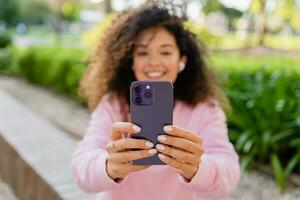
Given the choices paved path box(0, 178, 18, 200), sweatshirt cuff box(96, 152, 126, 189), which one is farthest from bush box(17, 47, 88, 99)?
sweatshirt cuff box(96, 152, 126, 189)

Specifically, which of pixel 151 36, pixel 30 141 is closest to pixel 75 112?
pixel 30 141

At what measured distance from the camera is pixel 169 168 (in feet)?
4.28

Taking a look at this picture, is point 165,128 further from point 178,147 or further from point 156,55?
point 156,55

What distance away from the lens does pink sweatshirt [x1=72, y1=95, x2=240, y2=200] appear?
117cm

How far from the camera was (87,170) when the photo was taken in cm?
123

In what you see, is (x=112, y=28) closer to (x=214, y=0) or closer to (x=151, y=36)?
(x=151, y=36)

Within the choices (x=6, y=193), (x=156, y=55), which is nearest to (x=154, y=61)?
(x=156, y=55)

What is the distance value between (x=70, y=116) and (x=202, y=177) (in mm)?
5435

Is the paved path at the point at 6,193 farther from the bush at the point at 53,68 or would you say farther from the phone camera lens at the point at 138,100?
the bush at the point at 53,68

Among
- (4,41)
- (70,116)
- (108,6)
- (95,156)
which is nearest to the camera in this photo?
(95,156)

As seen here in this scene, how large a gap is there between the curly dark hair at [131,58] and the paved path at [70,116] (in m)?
1.74

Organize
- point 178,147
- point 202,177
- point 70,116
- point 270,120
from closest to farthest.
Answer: point 178,147, point 202,177, point 270,120, point 70,116

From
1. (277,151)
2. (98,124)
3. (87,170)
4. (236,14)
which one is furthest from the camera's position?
(236,14)

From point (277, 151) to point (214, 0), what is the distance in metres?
5.47
